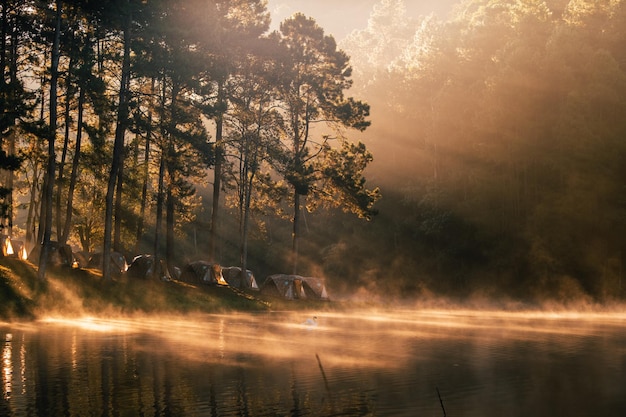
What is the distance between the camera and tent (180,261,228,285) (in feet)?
173

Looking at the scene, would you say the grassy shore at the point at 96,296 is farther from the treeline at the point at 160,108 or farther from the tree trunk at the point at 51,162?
the treeline at the point at 160,108

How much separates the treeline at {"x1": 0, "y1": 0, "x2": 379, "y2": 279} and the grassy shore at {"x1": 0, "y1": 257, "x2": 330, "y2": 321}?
144 cm

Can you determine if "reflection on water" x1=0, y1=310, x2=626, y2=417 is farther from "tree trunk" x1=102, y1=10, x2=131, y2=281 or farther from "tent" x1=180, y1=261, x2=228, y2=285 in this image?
"tent" x1=180, y1=261, x2=228, y2=285

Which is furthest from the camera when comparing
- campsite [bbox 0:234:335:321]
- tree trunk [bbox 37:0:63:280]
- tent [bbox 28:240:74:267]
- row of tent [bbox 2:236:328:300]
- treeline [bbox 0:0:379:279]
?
row of tent [bbox 2:236:328:300]

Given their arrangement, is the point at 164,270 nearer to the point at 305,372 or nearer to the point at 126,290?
the point at 126,290

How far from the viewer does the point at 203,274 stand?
53.0 m

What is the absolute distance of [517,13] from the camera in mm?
69312

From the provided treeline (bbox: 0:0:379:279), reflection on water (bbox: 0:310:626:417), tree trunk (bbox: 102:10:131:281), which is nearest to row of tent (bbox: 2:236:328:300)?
treeline (bbox: 0:0:379:279)

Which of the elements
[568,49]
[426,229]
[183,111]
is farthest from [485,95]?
[183,111]

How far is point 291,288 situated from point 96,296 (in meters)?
18.9

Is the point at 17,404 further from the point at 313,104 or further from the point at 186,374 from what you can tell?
the point at 313,104

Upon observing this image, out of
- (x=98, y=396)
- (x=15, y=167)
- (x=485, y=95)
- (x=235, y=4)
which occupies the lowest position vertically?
(x=98, y=396)

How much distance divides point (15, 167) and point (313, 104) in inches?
1104

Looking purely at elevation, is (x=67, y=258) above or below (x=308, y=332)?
above
